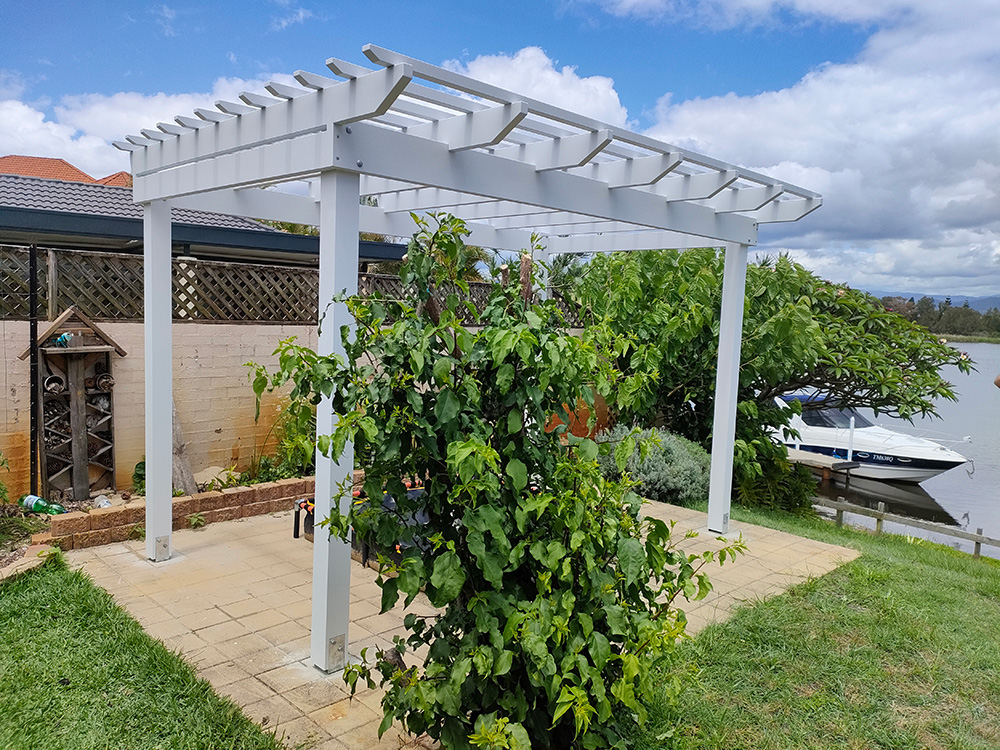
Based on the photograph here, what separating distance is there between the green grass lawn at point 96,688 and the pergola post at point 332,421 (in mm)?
510

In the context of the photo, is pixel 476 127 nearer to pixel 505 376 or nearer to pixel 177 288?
pixel 505 376

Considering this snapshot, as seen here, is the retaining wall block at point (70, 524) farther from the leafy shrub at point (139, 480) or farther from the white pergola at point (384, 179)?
the leafy shrub at point (139, 480)

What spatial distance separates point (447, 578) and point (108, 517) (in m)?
3.90

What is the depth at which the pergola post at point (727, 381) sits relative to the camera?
6.04m

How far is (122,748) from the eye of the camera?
2688 millimetres

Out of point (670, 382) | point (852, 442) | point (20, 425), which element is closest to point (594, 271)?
point (670, 382)

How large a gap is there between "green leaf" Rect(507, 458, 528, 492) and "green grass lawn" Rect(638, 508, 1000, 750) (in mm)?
907

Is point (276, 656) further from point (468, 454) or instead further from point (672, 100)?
point (672, 100)

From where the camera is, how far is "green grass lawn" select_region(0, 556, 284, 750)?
275 centimetres

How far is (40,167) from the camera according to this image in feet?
68.6

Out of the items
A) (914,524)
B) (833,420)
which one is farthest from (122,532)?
(833,420)

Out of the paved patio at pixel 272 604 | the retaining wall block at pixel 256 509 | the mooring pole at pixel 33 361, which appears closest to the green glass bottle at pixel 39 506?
the mooring pole at pixel 33 361

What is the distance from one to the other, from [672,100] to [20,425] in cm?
880

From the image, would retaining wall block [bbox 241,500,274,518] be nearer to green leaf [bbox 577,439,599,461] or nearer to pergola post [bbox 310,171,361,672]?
pergola post [bbox 310,171,361,672]
